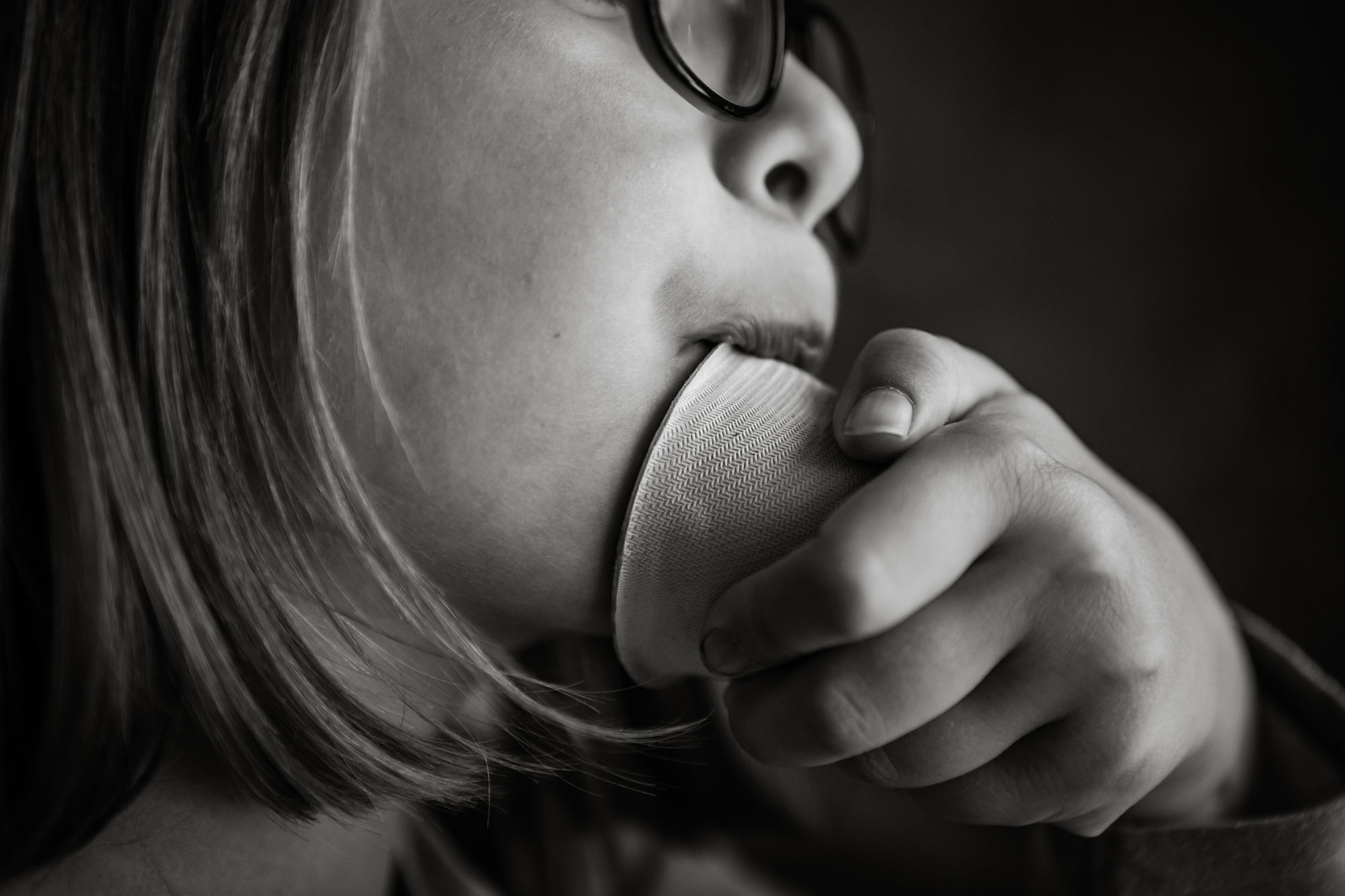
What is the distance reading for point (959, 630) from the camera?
352mm

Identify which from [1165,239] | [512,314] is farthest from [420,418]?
[1165,239]

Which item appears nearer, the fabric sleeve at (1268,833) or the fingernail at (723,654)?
the fingernail at (723,654)

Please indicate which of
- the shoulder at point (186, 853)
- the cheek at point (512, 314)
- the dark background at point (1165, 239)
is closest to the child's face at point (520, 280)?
the cheek at point (512, 314)

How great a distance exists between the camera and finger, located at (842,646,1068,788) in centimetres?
38

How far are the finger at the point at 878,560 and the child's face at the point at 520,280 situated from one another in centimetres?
9

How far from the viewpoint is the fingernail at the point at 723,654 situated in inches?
14.2

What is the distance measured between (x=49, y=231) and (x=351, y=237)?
0.14 metres

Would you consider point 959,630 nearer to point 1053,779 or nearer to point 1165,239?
point 1053,779

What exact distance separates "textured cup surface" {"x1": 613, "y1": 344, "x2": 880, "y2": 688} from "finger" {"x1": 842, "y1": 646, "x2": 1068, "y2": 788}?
0.11 meters

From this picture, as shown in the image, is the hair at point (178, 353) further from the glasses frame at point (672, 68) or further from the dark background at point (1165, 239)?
the dark background at point (1165, 239)

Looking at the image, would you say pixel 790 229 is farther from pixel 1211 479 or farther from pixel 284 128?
pixel 1211 479

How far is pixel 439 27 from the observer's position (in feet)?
1.29

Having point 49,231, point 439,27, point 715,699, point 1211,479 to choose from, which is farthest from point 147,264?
point 1211,479

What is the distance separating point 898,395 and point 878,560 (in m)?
0.10
